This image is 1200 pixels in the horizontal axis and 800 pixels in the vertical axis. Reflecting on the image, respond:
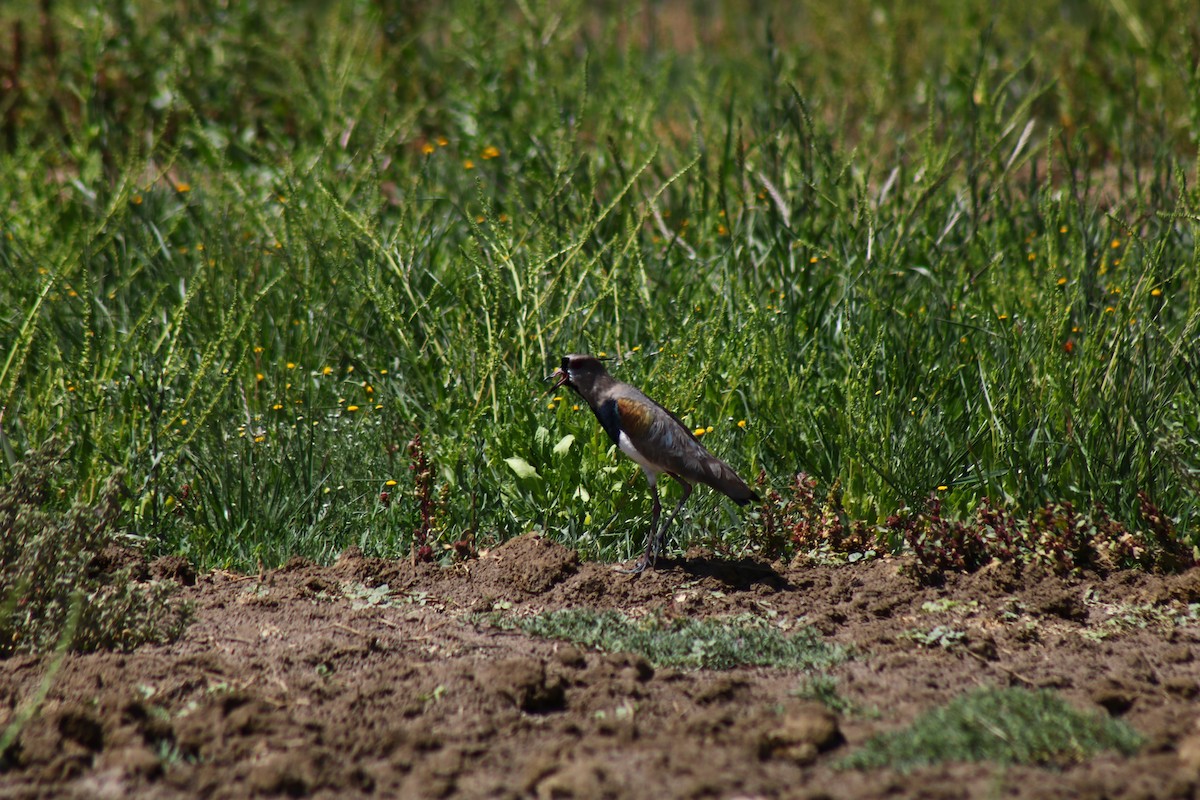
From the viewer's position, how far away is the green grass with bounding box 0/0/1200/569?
4336mm

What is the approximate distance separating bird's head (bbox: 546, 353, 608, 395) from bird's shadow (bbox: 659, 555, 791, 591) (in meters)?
0.67

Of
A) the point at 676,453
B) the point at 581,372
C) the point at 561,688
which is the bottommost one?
the point at 561,688

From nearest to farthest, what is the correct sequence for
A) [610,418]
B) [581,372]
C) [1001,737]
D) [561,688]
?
[1001,737] → [561,688] → [610,418] → [581,372]

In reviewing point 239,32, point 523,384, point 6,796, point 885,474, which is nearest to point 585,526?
point 523,384

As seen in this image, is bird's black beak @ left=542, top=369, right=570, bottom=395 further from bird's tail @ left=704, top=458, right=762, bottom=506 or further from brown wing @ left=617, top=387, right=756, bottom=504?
bird's tail @ left=704, top=458, right=762, bottom=506

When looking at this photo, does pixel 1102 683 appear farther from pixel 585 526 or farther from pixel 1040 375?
pixel 585 526

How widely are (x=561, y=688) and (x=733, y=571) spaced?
1180 millimetres

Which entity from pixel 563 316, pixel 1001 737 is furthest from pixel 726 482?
pixel 1001 737

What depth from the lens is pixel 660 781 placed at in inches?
104

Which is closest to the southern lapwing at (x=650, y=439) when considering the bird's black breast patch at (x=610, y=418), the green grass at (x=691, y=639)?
the bird's black breast patch at (x=610, y=418)

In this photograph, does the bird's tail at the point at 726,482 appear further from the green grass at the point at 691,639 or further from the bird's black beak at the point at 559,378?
the bird's black beak at the point at 559,378

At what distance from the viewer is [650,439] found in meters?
4.10

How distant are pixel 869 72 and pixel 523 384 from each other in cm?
560

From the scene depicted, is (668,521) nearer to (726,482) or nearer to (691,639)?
(726,482)
